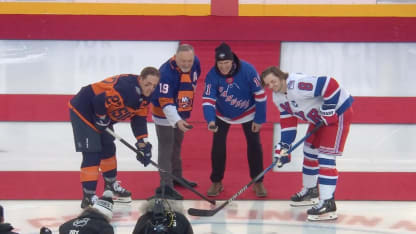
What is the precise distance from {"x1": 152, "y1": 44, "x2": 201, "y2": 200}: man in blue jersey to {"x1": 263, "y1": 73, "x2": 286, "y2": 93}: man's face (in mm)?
524

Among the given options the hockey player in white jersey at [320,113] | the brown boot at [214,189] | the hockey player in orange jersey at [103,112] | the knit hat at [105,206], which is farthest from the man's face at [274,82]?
the knit hat at [105,206]

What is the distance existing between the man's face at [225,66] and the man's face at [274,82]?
1.12ft

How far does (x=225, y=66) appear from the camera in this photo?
4.07 metres

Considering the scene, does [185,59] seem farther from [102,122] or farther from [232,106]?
[102,122]

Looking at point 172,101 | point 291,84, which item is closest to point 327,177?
point 291,84

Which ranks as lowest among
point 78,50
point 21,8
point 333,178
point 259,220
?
point 259,220

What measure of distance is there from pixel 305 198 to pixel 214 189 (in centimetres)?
59

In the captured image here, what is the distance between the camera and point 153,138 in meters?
4.86

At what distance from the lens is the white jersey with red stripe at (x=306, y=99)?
12.5 feet

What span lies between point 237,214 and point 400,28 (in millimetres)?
1912

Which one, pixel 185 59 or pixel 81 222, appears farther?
pixel 185 59

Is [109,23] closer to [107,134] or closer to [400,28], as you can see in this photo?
[107,134]

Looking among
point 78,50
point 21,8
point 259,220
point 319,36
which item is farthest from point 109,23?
point 259,220

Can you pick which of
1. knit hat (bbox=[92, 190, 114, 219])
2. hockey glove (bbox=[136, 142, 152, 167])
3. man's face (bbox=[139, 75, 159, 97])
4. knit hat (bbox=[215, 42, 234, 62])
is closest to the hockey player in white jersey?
knit hat (bbox=[215, 42, 234, 62])
